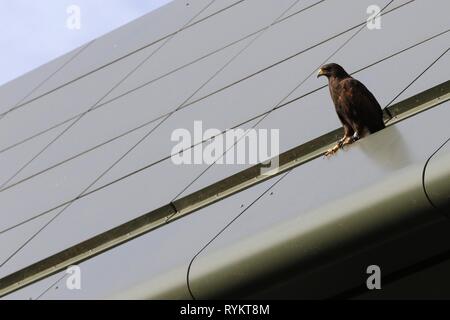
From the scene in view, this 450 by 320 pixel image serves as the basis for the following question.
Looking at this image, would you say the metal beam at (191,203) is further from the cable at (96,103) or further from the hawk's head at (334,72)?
the cable at (96,103)

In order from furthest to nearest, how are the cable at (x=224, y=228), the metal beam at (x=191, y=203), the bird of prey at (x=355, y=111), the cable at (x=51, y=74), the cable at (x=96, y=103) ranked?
the cable at (x=51, y=74)
the cable at (x=96, y=103)
the metal beam at (x=191, y=203)
the bird of prey at (x=355, y=111)
the cable at (x=224, y=228)

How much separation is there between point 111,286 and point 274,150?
1791 millimetres

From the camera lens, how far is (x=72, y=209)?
1046 cm

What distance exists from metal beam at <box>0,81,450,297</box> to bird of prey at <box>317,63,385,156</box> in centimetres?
27

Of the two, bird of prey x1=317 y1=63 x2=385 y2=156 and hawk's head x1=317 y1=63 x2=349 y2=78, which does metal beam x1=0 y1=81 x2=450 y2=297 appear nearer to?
bird of prey x1=317 y1=63 x2=385 y2=156

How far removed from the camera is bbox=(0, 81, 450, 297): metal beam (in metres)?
8.09

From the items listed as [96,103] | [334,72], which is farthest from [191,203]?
[96,103]

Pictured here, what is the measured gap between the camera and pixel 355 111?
7.63 meters

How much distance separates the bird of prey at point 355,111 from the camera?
760 cm

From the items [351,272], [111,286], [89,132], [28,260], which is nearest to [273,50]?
[89,132]

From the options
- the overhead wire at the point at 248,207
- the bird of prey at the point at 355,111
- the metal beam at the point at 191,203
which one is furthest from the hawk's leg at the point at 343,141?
the overhead wire at the point at 248,207

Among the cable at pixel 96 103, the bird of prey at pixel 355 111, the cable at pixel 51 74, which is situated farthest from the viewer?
the cable at pixel 51 74

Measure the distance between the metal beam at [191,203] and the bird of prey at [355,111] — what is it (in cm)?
27

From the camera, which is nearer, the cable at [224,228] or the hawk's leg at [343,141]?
the cable at [224,228]
